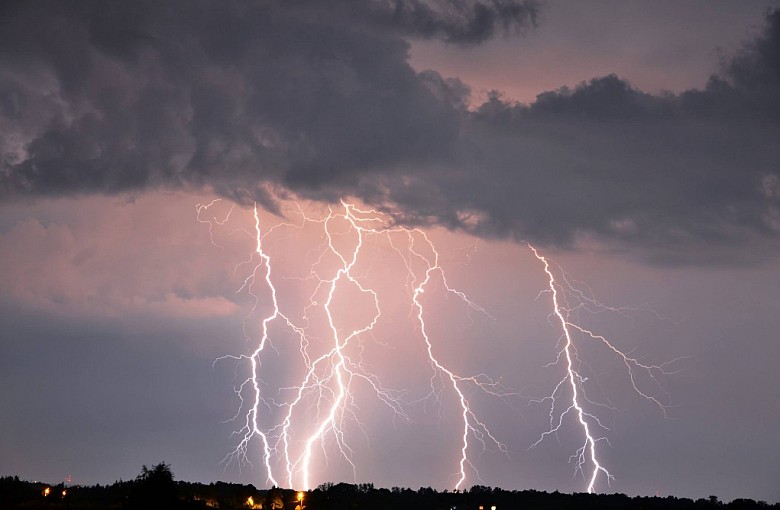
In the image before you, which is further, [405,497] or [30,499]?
[405,497]

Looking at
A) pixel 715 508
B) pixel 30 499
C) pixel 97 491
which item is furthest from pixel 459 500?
pixel 30 499

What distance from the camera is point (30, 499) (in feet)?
272

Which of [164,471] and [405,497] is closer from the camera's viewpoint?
[164,471]

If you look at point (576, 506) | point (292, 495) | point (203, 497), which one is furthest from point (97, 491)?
point (576, 506)

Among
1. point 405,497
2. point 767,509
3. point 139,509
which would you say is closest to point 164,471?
Result: point 139,509

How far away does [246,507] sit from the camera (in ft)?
299

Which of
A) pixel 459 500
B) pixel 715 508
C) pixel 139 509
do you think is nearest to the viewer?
pixel 139 509

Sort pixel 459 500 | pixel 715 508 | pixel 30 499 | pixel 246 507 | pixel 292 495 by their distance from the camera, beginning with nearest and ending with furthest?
pixel 30 499 → pixel 246 507 → pixel 292 495 → pixel 459 500 → pixel 715 508

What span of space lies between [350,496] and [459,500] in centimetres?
952

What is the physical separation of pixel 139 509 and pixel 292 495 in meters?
35.0

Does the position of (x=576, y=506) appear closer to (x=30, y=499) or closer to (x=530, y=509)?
(x=530, y=509)

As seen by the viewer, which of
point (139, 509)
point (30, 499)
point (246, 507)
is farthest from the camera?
point (246, 507)

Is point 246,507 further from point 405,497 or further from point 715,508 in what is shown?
point 715,508

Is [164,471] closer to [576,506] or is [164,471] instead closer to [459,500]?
[459,500]
